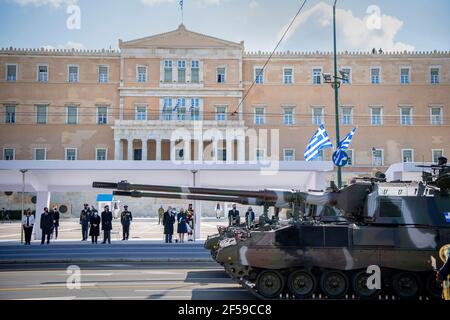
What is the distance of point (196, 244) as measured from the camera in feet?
78.7

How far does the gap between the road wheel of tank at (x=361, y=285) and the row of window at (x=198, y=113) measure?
4647 cm

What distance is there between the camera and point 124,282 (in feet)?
43.0

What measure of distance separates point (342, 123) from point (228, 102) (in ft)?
38.7

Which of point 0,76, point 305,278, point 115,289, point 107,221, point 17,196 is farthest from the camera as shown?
point 0,76

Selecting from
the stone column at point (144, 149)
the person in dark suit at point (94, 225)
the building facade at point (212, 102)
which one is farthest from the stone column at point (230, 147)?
the person in dark suit at point (94, 225)

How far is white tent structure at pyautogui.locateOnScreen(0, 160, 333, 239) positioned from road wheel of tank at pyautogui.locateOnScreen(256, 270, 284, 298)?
13.9m

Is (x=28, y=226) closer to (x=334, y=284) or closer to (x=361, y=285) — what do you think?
(x=334, y=284)

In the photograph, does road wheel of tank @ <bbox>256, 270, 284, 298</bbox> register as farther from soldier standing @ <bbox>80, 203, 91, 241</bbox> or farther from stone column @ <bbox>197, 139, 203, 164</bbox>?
stone column @ <bbox>197, 139, 203, 164</bbox>

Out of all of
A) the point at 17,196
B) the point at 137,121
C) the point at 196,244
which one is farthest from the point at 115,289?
the point at 137,121

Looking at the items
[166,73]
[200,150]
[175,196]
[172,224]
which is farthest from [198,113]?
[175,196]

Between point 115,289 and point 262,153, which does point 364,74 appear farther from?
point 115,289

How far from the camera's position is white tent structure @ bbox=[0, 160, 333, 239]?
24828 mm

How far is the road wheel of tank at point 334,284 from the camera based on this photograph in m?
10.7

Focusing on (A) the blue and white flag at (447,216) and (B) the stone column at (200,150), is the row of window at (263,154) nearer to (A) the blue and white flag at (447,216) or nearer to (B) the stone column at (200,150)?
(B) the stone column at (200,150)
